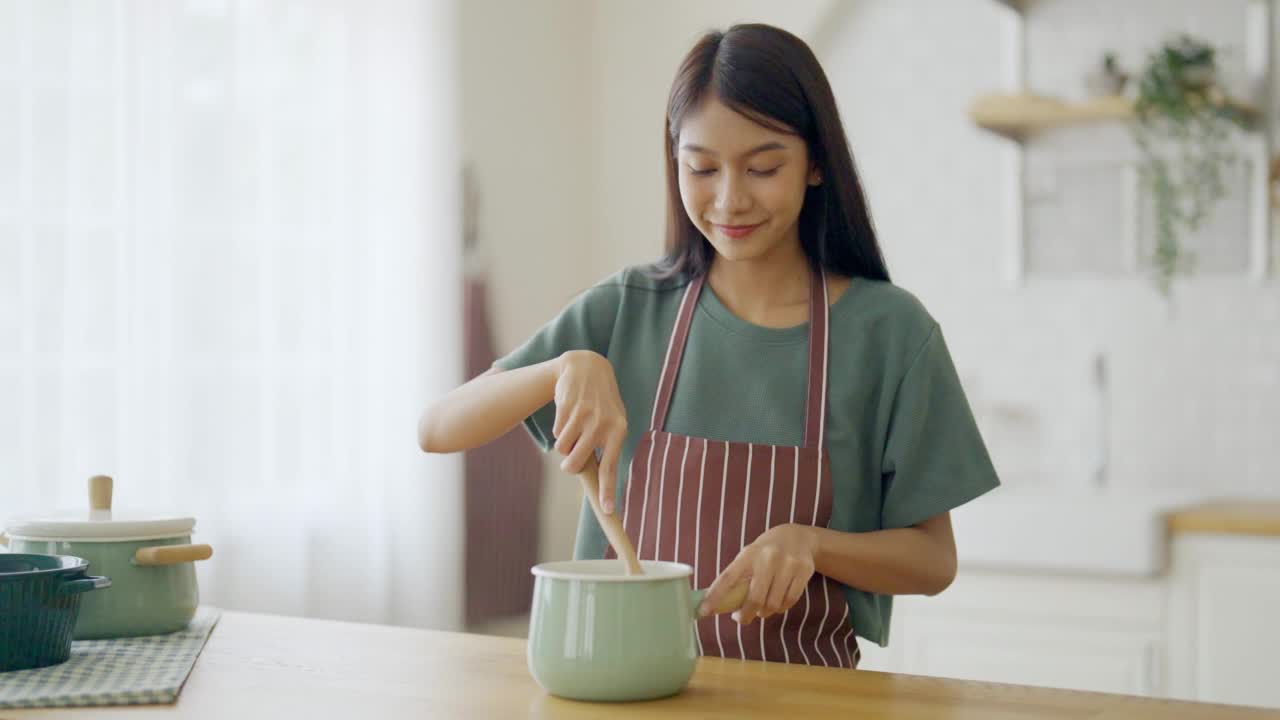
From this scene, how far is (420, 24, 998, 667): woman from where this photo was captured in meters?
1.31

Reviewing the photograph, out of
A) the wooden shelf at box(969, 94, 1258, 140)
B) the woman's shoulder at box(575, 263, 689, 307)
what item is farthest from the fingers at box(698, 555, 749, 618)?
the wooden shelf at box(969, 94, 1258, 140)

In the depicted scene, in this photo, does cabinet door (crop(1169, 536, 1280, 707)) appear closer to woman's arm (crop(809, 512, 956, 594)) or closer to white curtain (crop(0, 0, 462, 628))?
woman's arm (crop(809, 512, 956, 594))

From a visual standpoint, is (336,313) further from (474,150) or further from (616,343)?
(616,343)

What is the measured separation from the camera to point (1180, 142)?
3.06 meters

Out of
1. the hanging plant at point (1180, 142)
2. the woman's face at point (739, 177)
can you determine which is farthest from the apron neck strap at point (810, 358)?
the hanging plant at point (1180, 142)

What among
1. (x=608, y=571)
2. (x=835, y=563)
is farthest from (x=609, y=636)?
(x=835, y=563)

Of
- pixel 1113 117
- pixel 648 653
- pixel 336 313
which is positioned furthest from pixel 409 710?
pixel 1113 117

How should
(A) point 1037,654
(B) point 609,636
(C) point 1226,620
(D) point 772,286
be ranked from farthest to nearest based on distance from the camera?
1. (A) point 1037,654
2. (C) point 1226,620
3. (D) point 772,286
4. (B) point 609,636

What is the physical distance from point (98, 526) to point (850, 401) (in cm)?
74

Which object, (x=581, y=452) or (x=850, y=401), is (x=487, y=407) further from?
(x=850, y=401)

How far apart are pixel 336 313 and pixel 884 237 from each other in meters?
1.40

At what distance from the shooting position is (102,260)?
90.9 inches

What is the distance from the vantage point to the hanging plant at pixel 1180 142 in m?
2.95

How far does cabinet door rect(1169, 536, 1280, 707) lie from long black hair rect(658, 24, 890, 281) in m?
1.39
